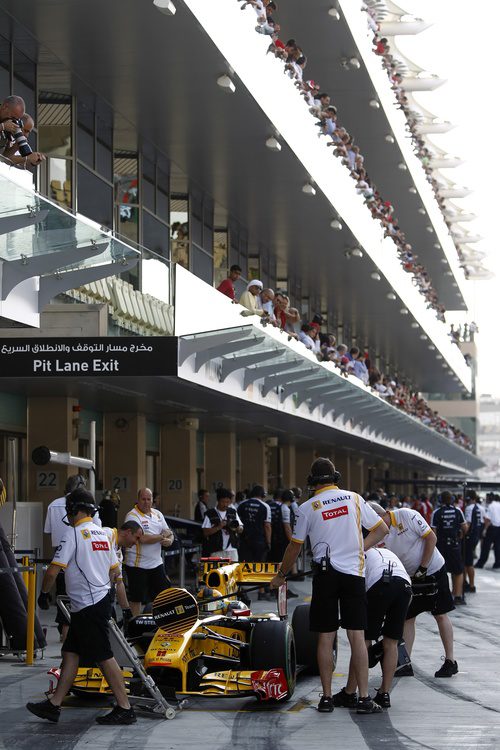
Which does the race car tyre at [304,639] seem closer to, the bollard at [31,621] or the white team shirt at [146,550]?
the bollard at [31,621]

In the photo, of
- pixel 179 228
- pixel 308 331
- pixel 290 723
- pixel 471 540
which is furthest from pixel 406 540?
pixel 308 331

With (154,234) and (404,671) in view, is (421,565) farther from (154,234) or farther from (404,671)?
(154,234)

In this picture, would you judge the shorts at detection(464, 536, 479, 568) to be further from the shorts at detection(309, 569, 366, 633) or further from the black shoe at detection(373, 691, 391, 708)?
the shorts at detection(309, 569, 366, 633)

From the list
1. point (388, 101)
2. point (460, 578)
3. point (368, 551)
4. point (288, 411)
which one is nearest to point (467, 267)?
point (388, 101)

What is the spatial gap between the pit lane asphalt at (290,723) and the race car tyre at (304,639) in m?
0.17

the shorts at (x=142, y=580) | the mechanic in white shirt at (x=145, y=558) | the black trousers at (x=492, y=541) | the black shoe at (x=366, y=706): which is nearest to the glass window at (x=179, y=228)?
the black trousers at (x=492, y=541)

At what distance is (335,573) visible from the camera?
30.7ft

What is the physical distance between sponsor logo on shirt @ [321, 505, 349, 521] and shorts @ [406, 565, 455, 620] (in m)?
2.06

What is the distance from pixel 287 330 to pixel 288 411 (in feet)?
7.01

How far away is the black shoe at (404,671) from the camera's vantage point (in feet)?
37.2

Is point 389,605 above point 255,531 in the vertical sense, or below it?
below

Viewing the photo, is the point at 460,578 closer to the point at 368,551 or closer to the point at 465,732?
the point at 368,551

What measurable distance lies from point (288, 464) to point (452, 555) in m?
20.6

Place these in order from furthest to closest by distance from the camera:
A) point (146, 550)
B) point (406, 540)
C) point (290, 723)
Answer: point (146, 550) < point (406, 540) < point (290, 723)
